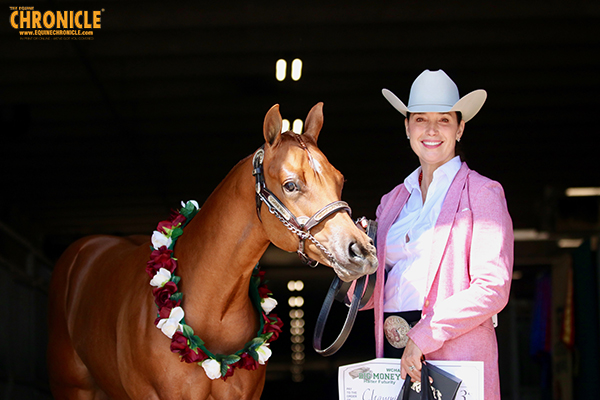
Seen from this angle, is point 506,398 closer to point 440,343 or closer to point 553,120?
point 553,120

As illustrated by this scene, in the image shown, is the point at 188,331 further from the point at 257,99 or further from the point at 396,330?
the point at 257,99

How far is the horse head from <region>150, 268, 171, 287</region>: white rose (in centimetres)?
53

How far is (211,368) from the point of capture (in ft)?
8.55

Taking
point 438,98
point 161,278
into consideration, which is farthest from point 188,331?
point 438,98

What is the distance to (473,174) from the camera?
2441mm

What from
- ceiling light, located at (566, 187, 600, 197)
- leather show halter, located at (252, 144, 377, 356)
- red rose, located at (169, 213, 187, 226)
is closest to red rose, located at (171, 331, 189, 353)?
leather show halter, located at (252, 144, 377, 356)

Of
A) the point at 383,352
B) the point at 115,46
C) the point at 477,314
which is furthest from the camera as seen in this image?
the point at 115,46

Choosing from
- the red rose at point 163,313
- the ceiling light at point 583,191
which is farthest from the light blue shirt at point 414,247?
the ceiling light at point 583,191

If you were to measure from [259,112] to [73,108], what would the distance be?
6.93ft

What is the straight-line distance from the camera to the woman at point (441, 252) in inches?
84.7

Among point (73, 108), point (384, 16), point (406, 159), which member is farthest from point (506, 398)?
point (73, 108)

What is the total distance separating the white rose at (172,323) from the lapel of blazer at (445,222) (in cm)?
101

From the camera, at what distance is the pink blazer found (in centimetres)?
214

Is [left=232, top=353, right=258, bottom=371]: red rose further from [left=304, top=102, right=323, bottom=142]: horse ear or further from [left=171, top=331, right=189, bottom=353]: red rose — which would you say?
[left=304, top=102, right=323, bottom=142]: horse ear
